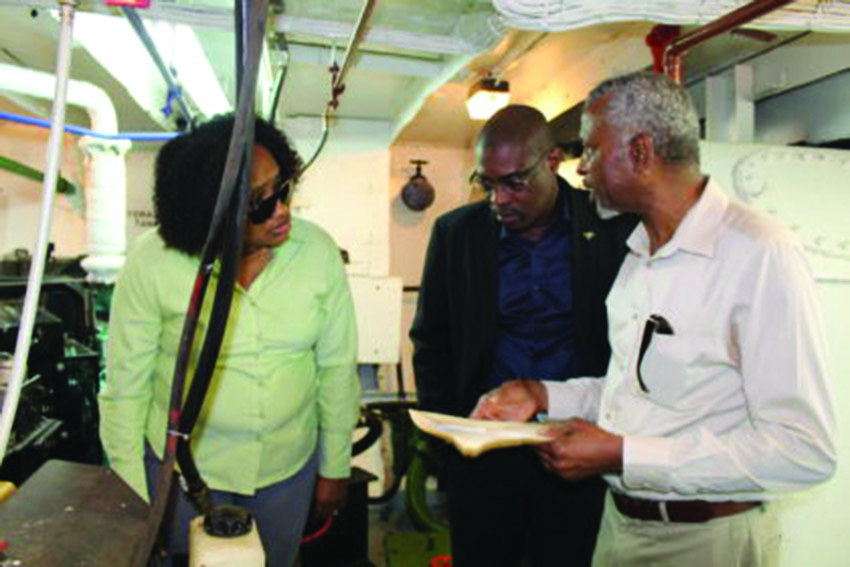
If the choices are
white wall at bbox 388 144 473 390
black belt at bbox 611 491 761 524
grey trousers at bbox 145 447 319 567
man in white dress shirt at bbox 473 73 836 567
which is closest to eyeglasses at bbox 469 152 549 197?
man in white dress shirt at bbox 473 73 836 567

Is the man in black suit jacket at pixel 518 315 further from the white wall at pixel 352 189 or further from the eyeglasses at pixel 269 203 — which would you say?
the white wall at pixel 352 189

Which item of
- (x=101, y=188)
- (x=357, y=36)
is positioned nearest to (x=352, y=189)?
(x=101, y=188)

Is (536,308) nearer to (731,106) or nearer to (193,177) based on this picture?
(193,177)

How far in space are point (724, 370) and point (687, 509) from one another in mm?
281

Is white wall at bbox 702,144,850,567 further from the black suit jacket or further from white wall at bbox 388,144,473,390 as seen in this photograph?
white wall at bbox 388,144,473,390

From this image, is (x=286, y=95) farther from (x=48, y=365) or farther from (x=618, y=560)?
(x=618, y=560)

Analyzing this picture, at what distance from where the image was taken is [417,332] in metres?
1.92

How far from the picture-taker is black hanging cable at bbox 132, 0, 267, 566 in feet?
1.63

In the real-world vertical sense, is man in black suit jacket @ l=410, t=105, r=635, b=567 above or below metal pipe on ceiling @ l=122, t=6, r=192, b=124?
below

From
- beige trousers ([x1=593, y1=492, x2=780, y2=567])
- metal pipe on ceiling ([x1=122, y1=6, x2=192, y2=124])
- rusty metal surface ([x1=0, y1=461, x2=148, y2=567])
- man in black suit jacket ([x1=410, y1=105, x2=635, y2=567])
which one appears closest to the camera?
rusty metal surface ([x1=0, y1=461, x2=148, y2=567])

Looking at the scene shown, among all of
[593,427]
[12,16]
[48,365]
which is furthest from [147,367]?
[12,16]

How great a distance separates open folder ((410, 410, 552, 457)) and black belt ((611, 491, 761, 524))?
0.25 metres

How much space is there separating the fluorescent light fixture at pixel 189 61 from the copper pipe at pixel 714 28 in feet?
4.71

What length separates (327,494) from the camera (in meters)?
1.73
